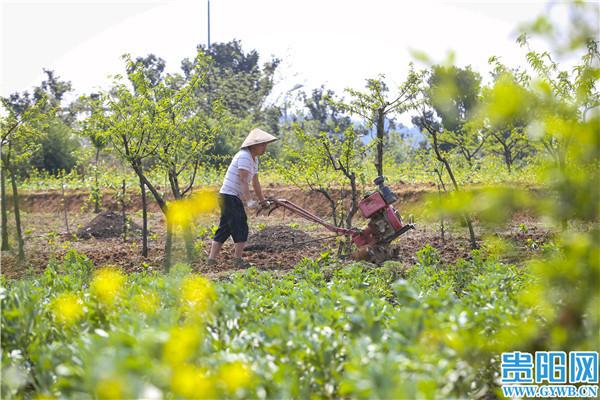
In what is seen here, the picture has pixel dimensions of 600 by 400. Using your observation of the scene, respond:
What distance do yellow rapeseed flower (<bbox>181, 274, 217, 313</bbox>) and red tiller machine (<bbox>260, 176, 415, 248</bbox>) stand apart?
408 cm

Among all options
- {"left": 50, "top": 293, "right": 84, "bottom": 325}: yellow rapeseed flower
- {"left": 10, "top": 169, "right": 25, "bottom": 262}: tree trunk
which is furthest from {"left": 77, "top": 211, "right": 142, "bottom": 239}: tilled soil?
{"left": 50, "top": 293, "right": 84, "bottom": 325}: yellow rapeseed flower

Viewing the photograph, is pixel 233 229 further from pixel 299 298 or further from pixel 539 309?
pixel 539 309

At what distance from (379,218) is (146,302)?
4.51 m

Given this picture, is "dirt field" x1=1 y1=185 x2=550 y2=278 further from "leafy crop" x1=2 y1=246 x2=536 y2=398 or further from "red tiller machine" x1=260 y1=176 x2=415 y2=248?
"leafy crop" x1=2 y1=246 x2=536 y2=398

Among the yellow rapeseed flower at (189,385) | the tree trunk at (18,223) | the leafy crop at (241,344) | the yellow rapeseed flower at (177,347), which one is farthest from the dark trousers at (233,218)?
the yellow rapeseed flower at (189,385)

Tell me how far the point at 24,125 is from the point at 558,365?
28.1 feet

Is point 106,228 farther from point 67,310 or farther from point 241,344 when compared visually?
point 241,344

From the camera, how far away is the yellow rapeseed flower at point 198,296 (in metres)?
3.40

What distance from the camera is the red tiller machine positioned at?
754 cm

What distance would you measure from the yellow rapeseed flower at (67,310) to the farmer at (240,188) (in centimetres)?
441

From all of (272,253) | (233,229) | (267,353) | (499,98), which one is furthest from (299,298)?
(272,253)

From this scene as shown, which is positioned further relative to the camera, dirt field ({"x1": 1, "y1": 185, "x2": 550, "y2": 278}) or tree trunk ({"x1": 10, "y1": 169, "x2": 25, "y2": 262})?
tree trunk ({"x1": 10, "y1": 169, "x2": 25, "y2": 262})

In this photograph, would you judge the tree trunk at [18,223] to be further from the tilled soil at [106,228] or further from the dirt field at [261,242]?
the tilled soil at [106,228]

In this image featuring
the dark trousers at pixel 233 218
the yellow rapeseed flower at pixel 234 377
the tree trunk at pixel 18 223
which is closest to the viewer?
the yellow rapeseed flower at pixel 234 377
